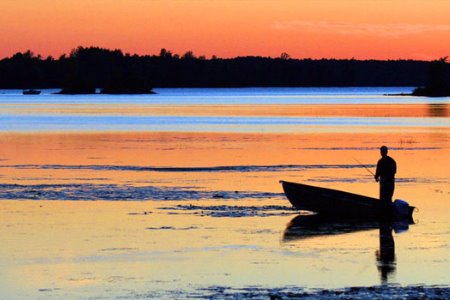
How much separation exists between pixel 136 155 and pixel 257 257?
1135 inches

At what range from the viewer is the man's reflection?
19.0 m

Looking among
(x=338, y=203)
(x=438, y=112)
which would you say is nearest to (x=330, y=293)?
(x=338, y=203)

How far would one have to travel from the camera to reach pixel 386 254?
21047mm

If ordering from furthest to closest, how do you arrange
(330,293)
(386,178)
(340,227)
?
1. (386,178)
2. (340,227)
3. (330,293)

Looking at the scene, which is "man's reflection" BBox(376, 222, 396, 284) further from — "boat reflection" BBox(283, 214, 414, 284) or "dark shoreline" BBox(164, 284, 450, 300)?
"dark shoreline" BBox(164, 284, 450, 300)

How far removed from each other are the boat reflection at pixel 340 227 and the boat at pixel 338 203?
6.9 inches

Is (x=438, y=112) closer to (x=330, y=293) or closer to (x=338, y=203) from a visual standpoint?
(x=338, y=203)

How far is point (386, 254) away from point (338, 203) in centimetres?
552

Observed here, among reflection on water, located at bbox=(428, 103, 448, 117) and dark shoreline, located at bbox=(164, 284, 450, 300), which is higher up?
dark shoreline, located at bbox=(164, 284, 450, 300)

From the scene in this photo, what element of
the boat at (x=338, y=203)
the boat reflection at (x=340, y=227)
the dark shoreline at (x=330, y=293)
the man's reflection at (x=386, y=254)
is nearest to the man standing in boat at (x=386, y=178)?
the boat at (x=338, y=203)

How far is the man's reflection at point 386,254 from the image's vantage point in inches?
747

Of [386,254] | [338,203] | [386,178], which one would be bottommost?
[386,254]

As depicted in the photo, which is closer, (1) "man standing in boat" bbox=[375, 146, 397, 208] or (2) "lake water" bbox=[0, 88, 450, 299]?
(2) "lake water" bbox=[0, 88, 450, 299]

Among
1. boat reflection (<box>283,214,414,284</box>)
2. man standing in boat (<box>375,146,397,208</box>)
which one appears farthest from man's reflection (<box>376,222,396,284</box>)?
man standing in boat (<box>375,146,397,208</box>)
